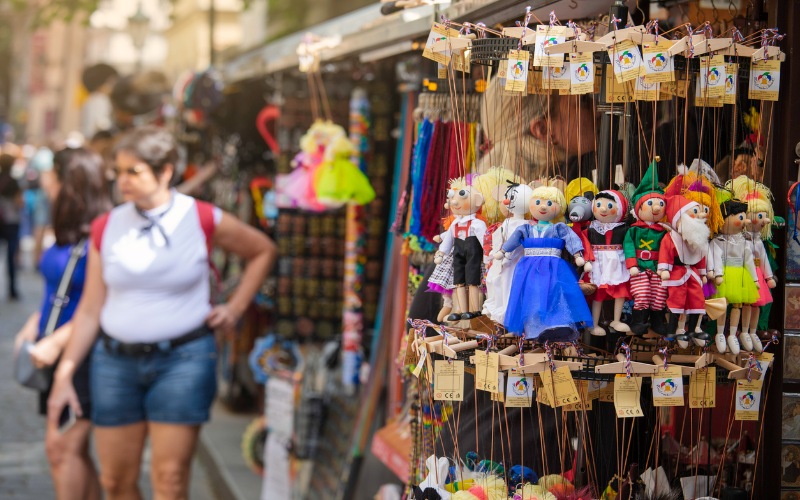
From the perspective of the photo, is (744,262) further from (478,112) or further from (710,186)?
(478,112)

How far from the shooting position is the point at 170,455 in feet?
14.4

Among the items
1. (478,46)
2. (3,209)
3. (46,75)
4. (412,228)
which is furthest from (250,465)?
(46,75)

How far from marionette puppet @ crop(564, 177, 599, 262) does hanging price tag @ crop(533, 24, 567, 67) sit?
0.31 m

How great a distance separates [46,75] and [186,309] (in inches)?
1652

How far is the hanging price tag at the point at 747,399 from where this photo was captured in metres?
2.87

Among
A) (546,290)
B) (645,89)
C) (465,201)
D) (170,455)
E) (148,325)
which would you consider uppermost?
(645,89)

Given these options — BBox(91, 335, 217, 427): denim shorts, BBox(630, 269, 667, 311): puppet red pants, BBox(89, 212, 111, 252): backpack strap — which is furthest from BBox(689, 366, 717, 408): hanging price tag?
BBox(89, 212, 111, 252): backpack strap

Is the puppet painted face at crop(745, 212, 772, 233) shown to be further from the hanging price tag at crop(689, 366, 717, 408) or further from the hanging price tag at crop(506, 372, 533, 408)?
the hanging price tag at crop(506, 372, 533, 408)

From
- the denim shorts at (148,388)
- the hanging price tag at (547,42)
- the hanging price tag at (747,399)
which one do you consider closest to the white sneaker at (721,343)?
the hanging price tag at (747,399)

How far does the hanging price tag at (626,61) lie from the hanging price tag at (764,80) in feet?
1.26

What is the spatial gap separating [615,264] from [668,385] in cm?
33

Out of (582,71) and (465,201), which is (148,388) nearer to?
(465,201)

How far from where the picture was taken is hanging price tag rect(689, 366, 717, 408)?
2.77m

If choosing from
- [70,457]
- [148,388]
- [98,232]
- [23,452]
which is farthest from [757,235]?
[23,452]
